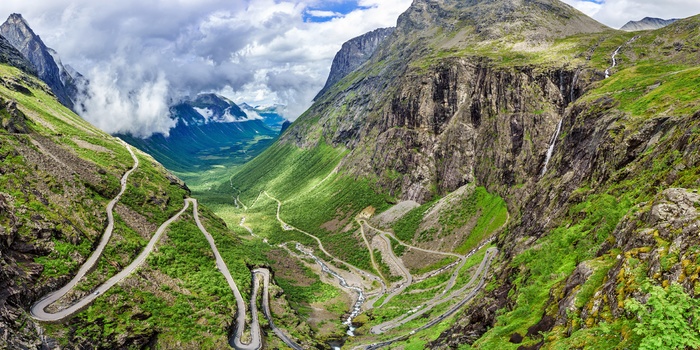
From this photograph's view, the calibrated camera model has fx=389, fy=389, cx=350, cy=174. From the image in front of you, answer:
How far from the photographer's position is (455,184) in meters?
171

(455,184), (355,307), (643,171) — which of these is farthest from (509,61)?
(643,171)

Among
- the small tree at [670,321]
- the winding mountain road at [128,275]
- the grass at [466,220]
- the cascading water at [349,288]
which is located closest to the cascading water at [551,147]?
the grass at [466,220]

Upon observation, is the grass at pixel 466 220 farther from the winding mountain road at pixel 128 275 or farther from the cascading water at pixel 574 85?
the winding mountain road at pixel 128 275

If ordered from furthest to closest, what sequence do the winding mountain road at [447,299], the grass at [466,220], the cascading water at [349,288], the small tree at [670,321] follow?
the grass at [466,220], the cascading water at [349,288], the winding mountain road at [447,299], the small tree at [670,321]

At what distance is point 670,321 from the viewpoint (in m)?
17.5

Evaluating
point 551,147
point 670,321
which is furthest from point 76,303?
point 551,147

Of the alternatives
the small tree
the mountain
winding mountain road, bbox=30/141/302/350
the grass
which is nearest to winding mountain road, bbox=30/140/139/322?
winding mountain road, bbox=30/141/302/350

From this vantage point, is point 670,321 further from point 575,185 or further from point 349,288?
point 349,288

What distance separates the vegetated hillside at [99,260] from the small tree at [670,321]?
5650 cm

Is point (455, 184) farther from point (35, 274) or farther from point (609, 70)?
point (35, 274)

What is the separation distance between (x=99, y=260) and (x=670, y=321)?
264 feet

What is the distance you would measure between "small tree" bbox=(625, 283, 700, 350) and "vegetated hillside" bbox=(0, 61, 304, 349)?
56.5m

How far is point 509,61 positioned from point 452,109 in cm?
3307

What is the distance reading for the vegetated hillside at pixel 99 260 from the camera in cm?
5416
